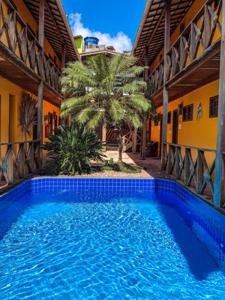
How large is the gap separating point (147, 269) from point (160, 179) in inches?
184

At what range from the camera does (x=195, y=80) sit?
8766mm

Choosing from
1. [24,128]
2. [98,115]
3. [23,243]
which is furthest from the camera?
[24,128]

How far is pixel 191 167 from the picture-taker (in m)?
7.18

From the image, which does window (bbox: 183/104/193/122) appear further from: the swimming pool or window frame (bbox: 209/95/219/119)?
the swimming pool

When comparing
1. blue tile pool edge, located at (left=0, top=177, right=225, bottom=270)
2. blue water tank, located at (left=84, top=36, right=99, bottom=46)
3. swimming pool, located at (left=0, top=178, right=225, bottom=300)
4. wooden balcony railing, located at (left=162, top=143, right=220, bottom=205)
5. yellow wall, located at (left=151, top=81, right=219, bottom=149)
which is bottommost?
swimming pool, located at (left=0, top=178, right=225, bottom=300)

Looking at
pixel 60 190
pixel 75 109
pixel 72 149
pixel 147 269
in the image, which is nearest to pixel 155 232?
pixel 147 269

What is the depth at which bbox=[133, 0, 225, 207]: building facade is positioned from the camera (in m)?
5.77

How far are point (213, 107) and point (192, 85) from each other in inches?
63.1

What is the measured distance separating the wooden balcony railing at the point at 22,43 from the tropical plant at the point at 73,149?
2201 millimetres

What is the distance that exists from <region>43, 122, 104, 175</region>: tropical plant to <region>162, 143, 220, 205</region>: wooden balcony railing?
2503 mm

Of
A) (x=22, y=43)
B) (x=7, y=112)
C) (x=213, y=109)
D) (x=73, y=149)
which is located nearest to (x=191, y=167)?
(x=213, y=109)

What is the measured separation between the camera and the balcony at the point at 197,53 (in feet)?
19.6

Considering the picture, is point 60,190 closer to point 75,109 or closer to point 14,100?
point 75,109

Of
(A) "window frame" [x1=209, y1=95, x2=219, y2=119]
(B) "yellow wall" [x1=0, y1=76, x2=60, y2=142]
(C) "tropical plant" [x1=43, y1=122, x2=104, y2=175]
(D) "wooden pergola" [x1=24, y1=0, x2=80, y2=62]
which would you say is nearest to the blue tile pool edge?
(C) "tropical plant" [x1=43, y1=122, x2=104, y2=175]
